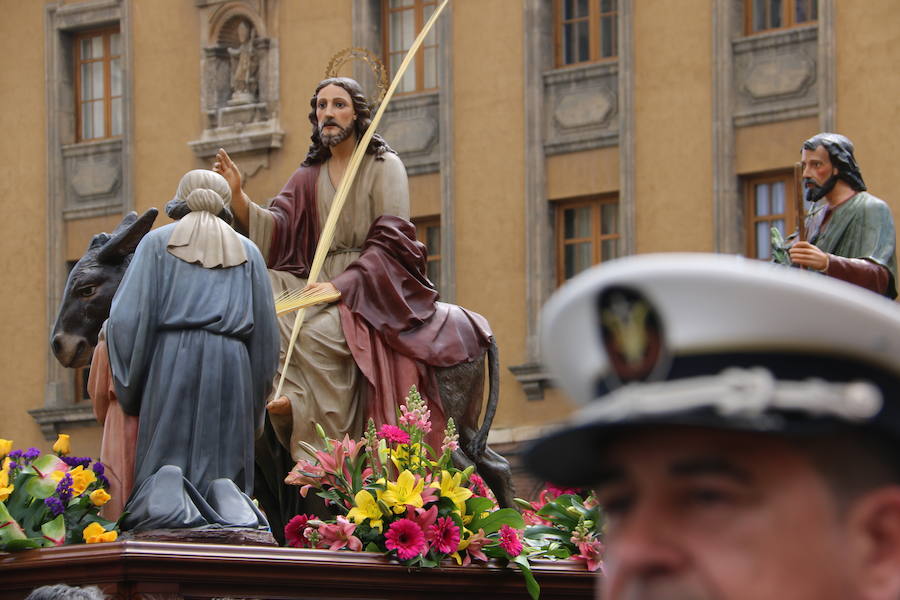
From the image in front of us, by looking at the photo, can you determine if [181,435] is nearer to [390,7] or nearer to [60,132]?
[390,7]

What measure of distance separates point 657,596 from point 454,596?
6.85m

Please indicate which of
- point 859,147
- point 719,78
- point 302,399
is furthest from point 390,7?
point 302,399

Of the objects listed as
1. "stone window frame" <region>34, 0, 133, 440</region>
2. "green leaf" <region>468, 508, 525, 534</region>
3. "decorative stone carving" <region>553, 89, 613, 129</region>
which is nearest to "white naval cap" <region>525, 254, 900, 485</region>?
"green leaf" <region>468, 508, 525, 534</region>

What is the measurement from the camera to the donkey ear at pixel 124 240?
10.9 m

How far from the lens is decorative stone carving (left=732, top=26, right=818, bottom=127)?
30062 millimetres

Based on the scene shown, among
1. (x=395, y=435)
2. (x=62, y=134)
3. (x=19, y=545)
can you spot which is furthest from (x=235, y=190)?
(x=62, y=134)

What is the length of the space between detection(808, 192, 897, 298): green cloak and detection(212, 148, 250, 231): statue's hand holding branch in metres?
2.92

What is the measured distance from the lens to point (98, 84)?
38906 millimetres

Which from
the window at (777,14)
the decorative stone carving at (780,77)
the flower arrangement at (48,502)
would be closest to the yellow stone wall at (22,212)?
the window at (777,14)

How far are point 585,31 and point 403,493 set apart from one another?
79.1 feet

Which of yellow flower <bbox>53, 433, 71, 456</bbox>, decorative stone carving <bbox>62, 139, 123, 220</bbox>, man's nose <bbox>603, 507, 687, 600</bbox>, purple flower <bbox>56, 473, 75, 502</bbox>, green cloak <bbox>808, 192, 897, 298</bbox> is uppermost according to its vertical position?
decorative stone carving <bbox>62, 139, 123, 220</bbox>

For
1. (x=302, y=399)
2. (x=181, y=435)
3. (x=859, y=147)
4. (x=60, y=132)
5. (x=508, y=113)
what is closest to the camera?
(x=181, y=435)

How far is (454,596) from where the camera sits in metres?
9.37

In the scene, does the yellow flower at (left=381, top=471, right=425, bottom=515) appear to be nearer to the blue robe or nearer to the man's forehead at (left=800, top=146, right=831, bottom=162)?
the blue robe
